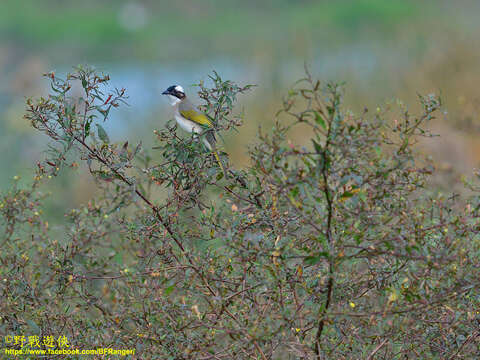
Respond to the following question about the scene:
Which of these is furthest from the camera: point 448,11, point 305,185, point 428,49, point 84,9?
point 84,9

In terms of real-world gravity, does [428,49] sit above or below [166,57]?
below

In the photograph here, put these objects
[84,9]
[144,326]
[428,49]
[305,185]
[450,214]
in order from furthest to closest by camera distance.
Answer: [84,9]
[428,49]
[144,326]
[450,214]
[305,185]

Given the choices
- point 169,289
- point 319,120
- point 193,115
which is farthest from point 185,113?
point 319,120

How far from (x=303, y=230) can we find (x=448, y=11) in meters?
11.8

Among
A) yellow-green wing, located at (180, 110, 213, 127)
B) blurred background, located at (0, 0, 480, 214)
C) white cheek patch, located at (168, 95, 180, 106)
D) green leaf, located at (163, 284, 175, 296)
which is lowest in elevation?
green leaf, located at (163, 284, 175, 296)

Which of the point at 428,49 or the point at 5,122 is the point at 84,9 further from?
the point at 428,49

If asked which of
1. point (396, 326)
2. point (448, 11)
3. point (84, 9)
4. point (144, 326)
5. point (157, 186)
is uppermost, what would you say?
point (84, 9)

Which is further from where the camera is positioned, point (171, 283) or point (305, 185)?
point (171, 283)

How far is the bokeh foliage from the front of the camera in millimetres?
2074

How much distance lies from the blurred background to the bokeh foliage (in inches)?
59.2

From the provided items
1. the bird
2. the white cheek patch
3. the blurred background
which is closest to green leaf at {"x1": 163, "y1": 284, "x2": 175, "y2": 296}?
the bird

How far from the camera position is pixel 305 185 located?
2.03 metres

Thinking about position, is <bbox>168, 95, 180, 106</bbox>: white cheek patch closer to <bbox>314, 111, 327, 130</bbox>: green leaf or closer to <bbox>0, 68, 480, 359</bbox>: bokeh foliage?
<bbox>0, 68, 480, 359</bbox>: bokeh foliage

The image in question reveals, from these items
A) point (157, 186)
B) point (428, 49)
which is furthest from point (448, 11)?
point (157, 186)
